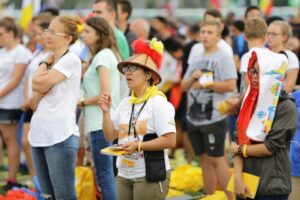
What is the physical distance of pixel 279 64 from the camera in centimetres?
488

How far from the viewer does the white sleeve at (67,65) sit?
19.8 feet

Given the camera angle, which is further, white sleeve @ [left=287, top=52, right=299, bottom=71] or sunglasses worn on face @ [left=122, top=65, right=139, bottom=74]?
white sleeve @ [left=287, top=52, right=299, bottom=71]

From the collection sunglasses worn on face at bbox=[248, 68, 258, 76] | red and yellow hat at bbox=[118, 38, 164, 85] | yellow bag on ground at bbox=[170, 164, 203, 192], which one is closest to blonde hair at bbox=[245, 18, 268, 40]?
red and yellow hat at bbox=[118, 38, 164, 85]

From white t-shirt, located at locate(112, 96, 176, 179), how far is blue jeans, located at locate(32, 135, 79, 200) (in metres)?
0.71

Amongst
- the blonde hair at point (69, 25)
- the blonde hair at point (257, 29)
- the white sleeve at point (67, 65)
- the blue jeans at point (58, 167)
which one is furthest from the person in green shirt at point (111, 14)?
the blue jeans at point (58, 167)

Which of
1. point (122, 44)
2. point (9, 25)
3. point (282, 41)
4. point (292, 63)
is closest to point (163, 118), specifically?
point (122, 44)

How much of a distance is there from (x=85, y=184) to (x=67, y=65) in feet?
6.63

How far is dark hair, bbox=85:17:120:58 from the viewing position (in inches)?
274

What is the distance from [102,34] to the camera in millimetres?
7023

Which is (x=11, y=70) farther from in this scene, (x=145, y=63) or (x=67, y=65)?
(x=145, y=63)

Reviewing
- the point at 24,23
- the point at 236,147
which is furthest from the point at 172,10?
the point at 236,147

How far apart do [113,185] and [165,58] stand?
4.87 metres

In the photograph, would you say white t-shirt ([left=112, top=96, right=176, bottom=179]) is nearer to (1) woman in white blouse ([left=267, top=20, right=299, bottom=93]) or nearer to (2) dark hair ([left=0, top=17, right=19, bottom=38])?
(1) woman in white blouse ([left=267, top=20, right=299, bottom=93])

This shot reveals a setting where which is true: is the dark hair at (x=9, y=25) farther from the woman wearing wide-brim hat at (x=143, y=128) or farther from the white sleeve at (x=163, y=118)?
the white sleeve at (x=163, y=118)
